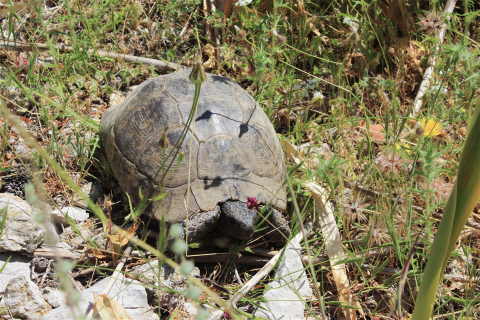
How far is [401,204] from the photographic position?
113 inches

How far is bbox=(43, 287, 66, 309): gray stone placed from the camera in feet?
7.71

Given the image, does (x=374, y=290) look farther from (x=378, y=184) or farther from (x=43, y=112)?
(x=43, y=112)

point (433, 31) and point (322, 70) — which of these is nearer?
point (433, 31)

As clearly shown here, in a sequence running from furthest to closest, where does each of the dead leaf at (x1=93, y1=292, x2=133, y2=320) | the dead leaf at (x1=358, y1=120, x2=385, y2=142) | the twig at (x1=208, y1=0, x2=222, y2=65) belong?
the twig at (x1=208, y1=0, x2=222, y2=65), the dead leaf at (x1=358, y1=120, x2=385, y2=142), the dead leaf at (x1=93, y1=292, x2=133, y2=320)

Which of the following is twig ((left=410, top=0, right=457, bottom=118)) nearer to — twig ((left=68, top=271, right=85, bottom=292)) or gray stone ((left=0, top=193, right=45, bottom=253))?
twig ((left=68, top=271, right=85, bottom=292))

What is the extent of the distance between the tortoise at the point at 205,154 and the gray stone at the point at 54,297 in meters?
0.81

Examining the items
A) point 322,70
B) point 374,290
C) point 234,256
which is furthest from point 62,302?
point 322,70

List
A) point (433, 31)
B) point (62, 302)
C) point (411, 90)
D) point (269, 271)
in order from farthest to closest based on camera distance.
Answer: point (411, 90) < point (433, 31) < point (269, 271) < point (62, 302)

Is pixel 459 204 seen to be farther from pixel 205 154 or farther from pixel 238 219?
pixel 205 154

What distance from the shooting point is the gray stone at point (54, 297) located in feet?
7.71

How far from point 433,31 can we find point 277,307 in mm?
2504

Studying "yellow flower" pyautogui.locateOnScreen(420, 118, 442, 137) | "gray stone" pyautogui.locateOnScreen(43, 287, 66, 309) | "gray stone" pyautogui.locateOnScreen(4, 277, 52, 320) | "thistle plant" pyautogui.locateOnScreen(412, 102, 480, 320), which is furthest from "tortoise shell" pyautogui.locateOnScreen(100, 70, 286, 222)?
"thistle plant" pyautogui.locateOnScreen(412, 102, 480, 320)

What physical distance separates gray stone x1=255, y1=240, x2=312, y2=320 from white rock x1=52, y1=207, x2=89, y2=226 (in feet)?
5.21

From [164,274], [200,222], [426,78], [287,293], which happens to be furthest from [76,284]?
[426,78]
